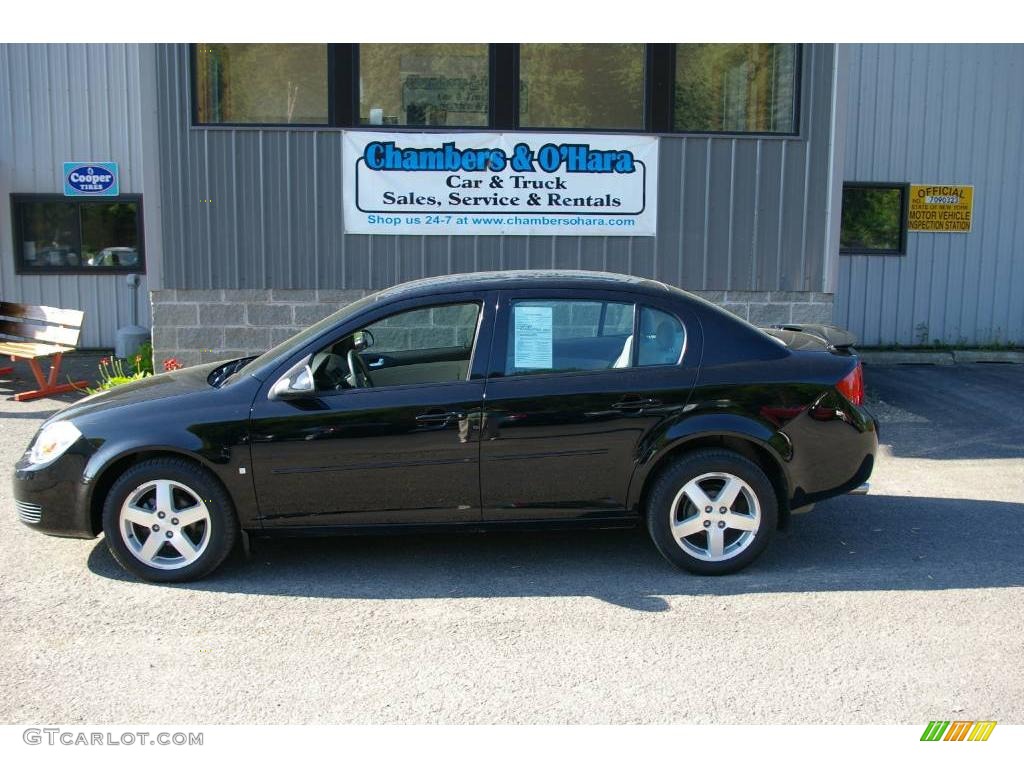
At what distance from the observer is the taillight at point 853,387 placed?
5199mm

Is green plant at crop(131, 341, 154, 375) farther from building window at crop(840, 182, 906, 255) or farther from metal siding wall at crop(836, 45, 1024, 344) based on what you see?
building window at crop(840, 182, 906, 255)

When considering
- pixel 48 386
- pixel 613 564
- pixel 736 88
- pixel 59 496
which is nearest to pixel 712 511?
pixel 613 564

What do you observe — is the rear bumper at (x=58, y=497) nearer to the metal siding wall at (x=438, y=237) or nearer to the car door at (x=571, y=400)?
the car door at (x=571, y=400)

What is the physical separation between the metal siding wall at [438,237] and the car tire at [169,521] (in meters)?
4.56

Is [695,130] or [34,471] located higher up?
[695,130]

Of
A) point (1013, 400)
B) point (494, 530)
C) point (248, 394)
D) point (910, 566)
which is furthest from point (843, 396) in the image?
point (1013, 400)

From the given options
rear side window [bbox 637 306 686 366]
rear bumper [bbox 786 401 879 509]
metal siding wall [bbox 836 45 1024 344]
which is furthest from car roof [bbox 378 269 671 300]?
metal siding wall [bbox 836 45 1024 344]

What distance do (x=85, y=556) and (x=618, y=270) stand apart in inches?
222

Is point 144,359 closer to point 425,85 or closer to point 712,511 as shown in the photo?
point 425,85

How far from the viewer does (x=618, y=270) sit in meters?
9.46

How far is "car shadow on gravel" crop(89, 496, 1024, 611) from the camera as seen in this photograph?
5.01 meters

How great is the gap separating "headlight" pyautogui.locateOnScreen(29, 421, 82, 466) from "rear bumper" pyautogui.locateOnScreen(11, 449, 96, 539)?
0.04 metres

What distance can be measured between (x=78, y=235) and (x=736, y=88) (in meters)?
8.45

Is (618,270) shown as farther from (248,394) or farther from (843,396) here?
(248,394)
